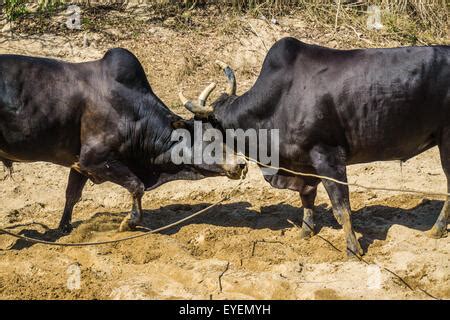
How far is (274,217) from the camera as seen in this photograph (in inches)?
314

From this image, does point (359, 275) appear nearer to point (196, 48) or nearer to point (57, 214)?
point (57, 214)

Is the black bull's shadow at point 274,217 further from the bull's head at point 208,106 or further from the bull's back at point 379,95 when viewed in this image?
the bull's back at point 379,95

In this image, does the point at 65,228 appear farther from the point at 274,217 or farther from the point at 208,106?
the point at 274,217

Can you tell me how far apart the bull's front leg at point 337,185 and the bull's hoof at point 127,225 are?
A: 1.87 metres

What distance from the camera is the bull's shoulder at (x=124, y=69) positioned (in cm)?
756

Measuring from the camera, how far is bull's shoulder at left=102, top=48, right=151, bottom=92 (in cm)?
756

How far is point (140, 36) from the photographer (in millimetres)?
11117

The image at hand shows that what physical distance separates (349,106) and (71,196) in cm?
285

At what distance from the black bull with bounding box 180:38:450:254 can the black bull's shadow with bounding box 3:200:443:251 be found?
21.0 inches

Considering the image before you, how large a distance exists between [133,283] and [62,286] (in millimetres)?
591

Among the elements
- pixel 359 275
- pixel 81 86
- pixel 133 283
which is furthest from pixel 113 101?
pixel 359 275

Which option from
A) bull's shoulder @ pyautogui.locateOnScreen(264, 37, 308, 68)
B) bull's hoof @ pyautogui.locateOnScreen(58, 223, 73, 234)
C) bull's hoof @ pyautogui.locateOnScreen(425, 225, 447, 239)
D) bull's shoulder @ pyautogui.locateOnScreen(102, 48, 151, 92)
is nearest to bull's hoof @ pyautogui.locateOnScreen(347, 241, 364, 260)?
bull's hoof @ pyautogui.locateOnScreen(425, 225, 447, 239)

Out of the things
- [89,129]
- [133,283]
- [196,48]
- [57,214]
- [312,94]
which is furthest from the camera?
[196,48]

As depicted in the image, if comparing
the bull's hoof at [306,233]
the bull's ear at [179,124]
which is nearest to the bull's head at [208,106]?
the bull's ear at [179,124]
